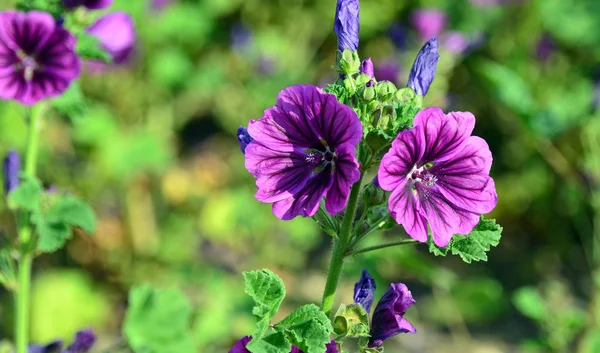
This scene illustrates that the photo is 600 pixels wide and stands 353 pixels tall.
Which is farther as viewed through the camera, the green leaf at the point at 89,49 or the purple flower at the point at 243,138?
the green leaf at the point at 89,49

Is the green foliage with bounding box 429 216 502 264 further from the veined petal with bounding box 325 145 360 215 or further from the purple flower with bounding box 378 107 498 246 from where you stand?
the veined petal with bounding box 325 145 360 215

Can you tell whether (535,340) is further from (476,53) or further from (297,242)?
(476,53)

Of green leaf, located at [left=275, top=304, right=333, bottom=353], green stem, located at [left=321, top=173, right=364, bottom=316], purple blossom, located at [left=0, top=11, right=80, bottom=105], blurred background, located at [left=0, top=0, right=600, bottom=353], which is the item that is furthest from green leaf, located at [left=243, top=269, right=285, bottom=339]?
blurred background, located at [left=0, top=0, right=600, bottom=353]

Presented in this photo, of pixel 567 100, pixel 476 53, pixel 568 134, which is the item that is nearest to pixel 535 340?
pixel 567 100

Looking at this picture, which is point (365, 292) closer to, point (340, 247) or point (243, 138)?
point (340, 247)

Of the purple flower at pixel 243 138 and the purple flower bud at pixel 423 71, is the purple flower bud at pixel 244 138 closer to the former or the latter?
the purple flower at pixel 243 138

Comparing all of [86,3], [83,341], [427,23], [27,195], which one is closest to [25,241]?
[27,195]

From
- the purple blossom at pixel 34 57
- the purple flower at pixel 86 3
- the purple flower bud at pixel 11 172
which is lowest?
the purple flower bud at pixel 11 172

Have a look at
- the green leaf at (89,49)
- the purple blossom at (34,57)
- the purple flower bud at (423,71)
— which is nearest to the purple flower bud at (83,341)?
the purple blossom at (34,57)
